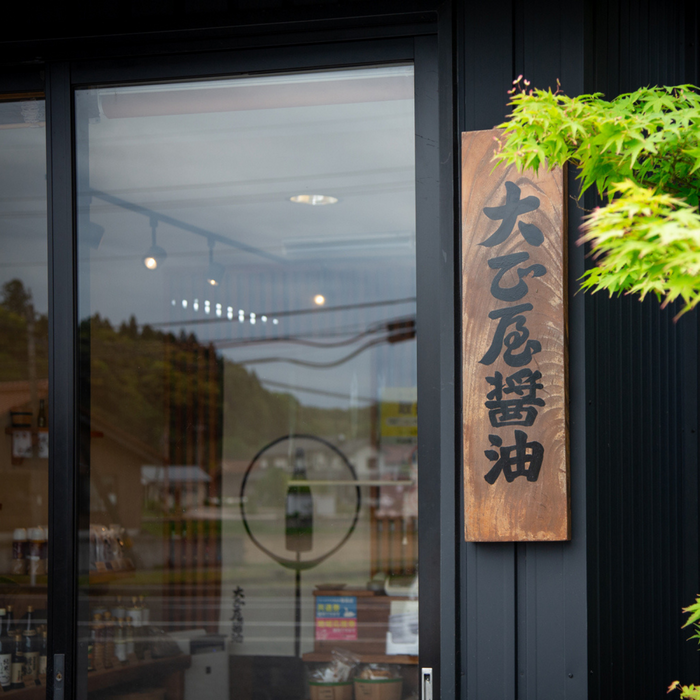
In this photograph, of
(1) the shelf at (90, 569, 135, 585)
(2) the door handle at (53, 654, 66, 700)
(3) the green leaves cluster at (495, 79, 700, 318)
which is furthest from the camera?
(1) the shelf at (90, 569, 135, 585)

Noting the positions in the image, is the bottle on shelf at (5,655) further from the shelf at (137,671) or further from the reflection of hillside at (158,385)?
the reflection of hillside at (158,385)

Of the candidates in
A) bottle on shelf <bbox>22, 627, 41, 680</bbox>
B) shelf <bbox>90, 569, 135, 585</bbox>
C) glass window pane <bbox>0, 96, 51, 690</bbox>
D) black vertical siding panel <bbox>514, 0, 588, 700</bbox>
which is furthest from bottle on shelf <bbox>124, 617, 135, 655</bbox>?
black vertical siding panel <bbox>514, 0, 588, 700</bbox>

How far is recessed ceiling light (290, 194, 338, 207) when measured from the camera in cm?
438

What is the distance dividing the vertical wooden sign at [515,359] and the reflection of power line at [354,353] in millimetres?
4183

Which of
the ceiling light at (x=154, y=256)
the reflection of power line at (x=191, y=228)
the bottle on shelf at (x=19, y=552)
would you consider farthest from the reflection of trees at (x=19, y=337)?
the bottle on shelf at (x=19, y=552)

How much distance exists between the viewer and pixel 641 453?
189cm

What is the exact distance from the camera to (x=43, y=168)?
6.59 feet

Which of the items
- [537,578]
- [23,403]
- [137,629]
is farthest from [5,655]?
[23,403]

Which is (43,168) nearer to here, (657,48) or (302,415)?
(657,48)

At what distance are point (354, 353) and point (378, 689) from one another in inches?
153

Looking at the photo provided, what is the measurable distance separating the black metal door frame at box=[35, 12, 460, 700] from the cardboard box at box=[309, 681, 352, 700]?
1279 mm

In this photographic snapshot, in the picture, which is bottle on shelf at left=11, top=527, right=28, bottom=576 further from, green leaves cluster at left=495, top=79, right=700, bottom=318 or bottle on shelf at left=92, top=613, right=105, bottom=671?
green leaves cluster at left=495, top=79, right=700, bottom=318

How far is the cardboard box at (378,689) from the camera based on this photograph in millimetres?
2482

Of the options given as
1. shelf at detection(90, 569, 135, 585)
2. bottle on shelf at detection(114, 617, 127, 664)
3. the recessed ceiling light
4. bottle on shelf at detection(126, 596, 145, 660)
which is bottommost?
bottle on shelf at detection(126, 596, 145, 660)
